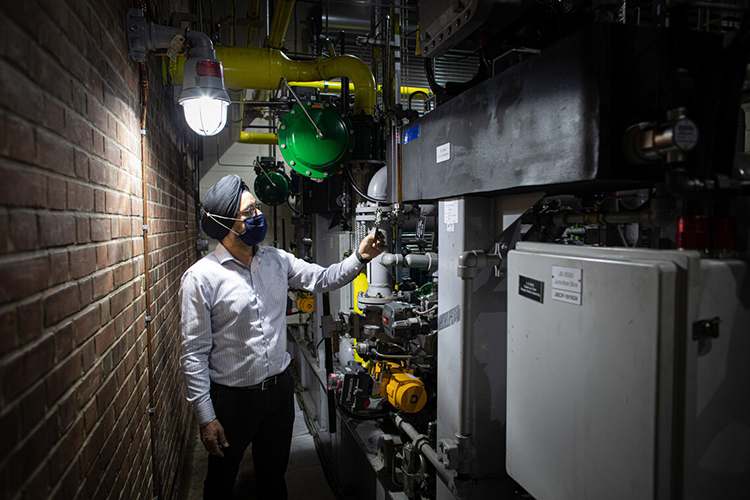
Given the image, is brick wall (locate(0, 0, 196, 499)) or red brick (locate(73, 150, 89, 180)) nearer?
brick wall (locate(0, 0, 196, 499))

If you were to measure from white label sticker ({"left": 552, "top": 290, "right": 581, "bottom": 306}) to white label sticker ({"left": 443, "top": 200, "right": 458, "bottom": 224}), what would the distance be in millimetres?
579

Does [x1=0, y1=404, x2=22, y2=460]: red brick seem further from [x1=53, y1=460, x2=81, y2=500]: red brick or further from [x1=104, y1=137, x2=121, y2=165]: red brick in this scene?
[x1=104, y1=137, x2=121, y2=165]: red brick

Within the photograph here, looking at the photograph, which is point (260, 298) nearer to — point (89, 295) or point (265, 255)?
point (265, 255)

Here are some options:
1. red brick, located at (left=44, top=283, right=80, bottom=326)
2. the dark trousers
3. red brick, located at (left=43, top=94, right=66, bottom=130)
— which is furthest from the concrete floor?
red brick, located at (left=43, top=94, right=66, bottom=130)

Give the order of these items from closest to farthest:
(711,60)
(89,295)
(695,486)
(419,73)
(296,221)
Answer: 1. (695,486)
2. (711,60)
3. (89,295)
4. (419,73)
5. (296,221)

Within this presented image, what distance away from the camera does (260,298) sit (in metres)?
2.14

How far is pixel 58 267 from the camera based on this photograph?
0.99 meters

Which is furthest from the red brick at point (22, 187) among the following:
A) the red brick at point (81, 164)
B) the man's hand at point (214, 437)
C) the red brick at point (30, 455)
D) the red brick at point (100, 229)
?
the man's hand at point (214, 437)

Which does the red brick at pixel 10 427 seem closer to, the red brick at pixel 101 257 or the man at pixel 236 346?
the red brick at pixel 101 257

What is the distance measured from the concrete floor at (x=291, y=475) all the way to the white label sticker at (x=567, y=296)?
2608 mm

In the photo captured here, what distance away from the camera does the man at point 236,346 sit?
1964 mm

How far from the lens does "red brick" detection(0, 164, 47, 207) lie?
764mm

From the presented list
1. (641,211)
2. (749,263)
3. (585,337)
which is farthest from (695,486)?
(641,211)

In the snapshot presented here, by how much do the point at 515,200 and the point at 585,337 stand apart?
1.86 feet
